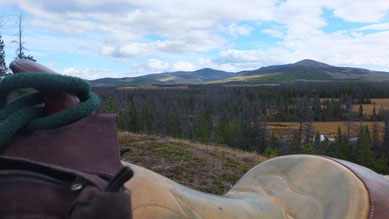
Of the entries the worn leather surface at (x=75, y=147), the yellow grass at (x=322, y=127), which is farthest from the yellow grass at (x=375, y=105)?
the worn leather surface at (x=75, y=147)

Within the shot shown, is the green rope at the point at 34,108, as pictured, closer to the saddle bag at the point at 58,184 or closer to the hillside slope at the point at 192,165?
the saddle bag at the point at 58,184

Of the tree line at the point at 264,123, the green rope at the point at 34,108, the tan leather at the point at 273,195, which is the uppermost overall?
the green rope at the point at 34,108

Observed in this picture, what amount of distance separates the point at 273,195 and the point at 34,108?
1246mm

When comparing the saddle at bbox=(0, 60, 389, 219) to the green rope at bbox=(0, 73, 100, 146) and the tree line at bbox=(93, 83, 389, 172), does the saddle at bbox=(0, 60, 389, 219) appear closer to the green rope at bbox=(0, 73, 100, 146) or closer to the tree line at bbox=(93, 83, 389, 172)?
the green rope at bbox=(0, 73, 100, 146)

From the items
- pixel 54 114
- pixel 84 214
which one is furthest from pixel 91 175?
pixel 54 114

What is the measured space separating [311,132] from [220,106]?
34780 millimetres

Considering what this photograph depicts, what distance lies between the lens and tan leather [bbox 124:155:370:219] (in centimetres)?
109

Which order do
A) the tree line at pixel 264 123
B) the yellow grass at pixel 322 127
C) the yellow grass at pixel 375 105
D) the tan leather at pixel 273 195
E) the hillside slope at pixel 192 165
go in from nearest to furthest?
1. the tan leather at pixel 273 195
2. the hillside slope at pixel 192 165
3. the tree line at pixel 264 123
4. the yellow grass at pixel 322 127
5. the yellow grass at pixel 375 105

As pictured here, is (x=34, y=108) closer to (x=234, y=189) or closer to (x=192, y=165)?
(x=234, y=189)

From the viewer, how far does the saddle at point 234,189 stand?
906 millimetres

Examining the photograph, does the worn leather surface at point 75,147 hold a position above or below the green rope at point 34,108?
below

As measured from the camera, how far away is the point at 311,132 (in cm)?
3578

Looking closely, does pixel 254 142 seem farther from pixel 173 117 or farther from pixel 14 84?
pixel 14 84

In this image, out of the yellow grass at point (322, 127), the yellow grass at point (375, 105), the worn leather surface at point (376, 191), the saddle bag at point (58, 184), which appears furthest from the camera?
the yellow grass at point (375, 105)
